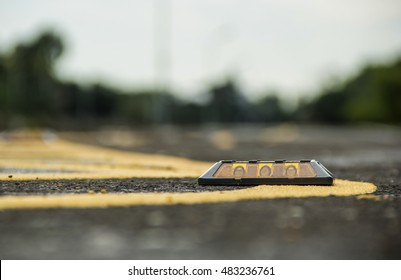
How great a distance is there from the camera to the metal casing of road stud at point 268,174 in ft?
31.3

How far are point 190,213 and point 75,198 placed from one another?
60.9 inches

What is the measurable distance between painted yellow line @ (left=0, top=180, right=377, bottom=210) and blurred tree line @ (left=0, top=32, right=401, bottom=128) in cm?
6177

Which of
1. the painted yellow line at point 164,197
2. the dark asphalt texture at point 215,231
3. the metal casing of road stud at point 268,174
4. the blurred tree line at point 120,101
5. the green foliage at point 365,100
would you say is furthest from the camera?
the green foliage at point 365,100

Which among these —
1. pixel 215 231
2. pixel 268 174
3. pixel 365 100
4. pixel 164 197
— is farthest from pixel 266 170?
pixel 365 100

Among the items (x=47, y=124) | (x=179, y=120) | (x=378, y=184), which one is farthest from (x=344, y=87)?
(x=378, y=184)

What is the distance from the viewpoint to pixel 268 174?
31.7 feet

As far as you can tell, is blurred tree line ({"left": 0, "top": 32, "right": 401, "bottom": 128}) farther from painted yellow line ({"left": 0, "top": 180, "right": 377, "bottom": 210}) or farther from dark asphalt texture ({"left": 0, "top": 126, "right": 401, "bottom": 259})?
dark asphalt texture ({"left": 0, "top": 126, "right": 401, "bottom": 259})

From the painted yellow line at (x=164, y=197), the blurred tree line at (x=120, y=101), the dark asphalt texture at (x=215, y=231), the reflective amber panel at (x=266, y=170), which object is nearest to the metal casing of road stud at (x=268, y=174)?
the reflective amber panel at (x=266, y=170)

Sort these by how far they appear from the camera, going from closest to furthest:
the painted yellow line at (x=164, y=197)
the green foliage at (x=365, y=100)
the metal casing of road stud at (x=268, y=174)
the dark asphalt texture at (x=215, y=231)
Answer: the dark asphalt texture at (x=215, y=231) < the painted yellow line at (x=164, y=197) < the metal casing of road stud at (x=268, y=174) < the green foliage at (x=365, y=100)

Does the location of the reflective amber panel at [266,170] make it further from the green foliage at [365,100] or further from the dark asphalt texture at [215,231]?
the green foliage at [365,100]

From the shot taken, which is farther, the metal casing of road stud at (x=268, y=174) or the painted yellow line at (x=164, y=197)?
the metal casing of road stud at (x=268, y=174)

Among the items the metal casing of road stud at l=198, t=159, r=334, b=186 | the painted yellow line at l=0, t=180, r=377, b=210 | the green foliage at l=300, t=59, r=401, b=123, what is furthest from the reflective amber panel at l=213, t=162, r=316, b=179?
the green foliage at l=300, t=59, r=401, b=123

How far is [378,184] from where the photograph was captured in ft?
33.7

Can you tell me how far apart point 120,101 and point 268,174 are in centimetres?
10590
